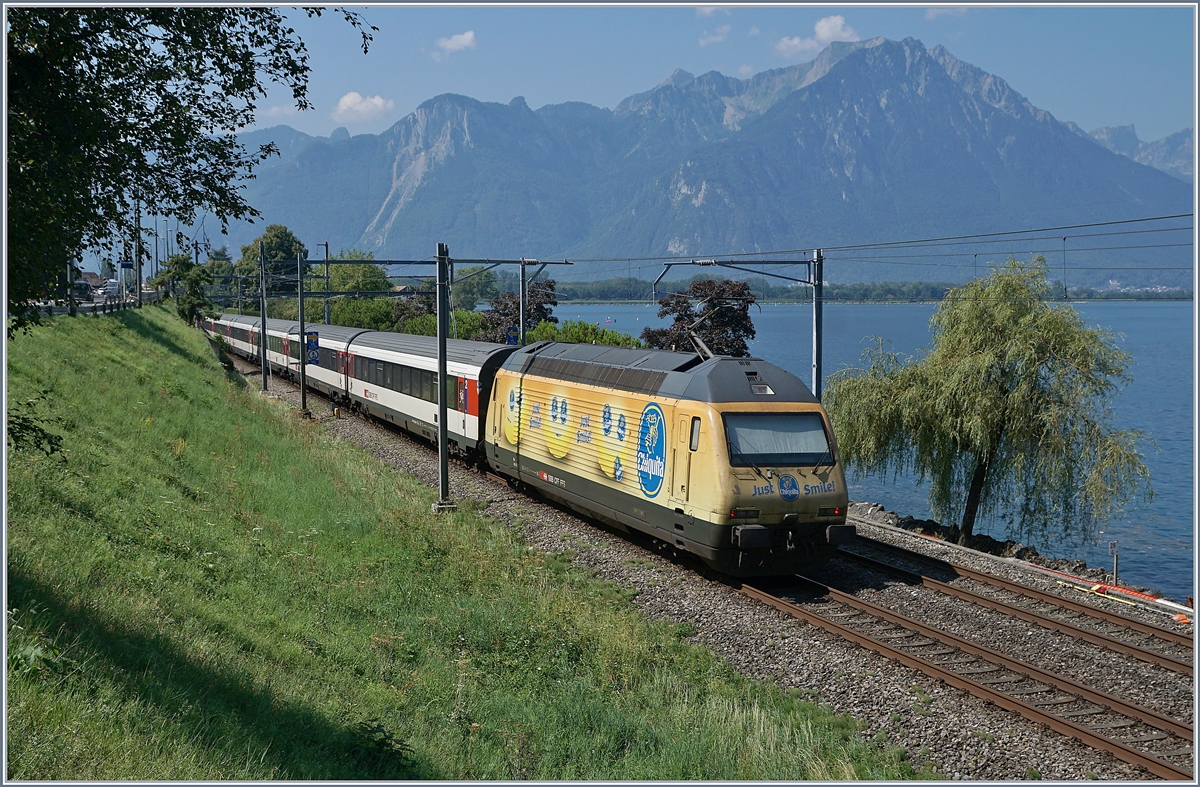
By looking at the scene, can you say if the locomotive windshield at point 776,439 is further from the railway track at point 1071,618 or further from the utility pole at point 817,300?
the utility pole at point 817,300

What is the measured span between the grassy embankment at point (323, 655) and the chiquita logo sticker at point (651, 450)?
198 cm

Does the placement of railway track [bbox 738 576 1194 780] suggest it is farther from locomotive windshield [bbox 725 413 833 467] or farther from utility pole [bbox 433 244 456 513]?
utility pole [bbox 433 244 456 513]

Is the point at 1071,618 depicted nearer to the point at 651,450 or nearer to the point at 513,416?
the point at 651,450

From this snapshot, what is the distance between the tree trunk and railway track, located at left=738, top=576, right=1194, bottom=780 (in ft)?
32.9

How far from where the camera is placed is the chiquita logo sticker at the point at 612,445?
16844 millimetres

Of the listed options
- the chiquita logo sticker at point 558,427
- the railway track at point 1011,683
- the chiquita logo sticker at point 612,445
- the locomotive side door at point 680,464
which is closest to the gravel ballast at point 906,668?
the railway track at point 1011,683

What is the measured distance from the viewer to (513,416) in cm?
2183

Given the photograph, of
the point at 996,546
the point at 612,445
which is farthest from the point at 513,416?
the point at 996,546

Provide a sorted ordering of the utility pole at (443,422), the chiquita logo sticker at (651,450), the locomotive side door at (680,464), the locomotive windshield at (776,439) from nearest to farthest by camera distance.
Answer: the locomotive windshield at (776,439) < the locomotive side door at (680,464) < the chiquita logo sticker at (651,450) < the utility pole at (443,422)

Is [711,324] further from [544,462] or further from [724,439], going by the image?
[724,439]

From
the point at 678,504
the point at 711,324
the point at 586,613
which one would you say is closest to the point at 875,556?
the point at 678,504

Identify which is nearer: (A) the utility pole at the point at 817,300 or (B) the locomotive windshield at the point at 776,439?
(B) the locomotive windshield at the point at 776,439

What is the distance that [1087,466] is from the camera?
20.9 meters

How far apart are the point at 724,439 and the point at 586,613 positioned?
3.42 m
